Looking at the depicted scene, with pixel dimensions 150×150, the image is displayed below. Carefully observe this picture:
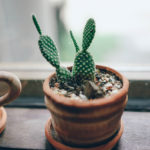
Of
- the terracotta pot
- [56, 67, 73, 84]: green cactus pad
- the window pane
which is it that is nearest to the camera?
the terracotta pot

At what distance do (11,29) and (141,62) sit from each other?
0.63 meters

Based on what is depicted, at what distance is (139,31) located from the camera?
0.91 m

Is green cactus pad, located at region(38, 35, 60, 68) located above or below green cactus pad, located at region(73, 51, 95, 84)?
above

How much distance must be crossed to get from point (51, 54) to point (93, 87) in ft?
0.52

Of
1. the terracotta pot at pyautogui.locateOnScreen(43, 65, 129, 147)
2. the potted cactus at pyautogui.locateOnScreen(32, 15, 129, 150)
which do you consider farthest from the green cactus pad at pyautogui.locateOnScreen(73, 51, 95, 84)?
the terracotta pot at pyautogui.locateOnScreen(43, 65, 129, 147)

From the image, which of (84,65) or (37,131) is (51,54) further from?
(37,131)

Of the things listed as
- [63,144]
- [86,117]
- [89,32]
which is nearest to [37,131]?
[63,144]

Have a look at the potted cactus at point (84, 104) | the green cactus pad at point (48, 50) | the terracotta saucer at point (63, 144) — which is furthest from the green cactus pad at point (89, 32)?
the terracotta saucer at point (63, 144)

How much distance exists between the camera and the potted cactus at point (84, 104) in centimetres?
50

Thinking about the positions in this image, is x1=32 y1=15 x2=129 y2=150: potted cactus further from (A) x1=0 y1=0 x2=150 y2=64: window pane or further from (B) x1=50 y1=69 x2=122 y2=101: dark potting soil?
(A) x1=0 y1=0 x2=150 y2=64: window pane

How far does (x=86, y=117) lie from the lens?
1.63ft

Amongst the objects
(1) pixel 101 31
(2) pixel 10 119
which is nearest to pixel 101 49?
(1) pixel 101 31

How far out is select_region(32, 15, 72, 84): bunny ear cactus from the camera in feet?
1.82

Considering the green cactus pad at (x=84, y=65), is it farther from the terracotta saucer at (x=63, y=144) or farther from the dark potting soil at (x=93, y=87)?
the terracotta saucer at (x=63, y=144)
